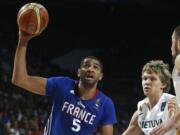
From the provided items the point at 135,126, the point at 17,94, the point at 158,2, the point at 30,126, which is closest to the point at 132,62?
the point at 158,2

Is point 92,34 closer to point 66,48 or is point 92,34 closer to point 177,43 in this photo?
point 66,48

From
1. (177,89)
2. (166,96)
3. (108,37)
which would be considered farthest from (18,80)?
(108,37)

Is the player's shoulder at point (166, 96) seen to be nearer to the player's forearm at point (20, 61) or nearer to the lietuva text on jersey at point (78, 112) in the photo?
the lietuva text on jersey at point (78, 112)

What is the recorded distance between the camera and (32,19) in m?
3.85

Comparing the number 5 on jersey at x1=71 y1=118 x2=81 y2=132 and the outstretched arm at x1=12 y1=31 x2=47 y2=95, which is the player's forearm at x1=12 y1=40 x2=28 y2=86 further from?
the number 5 on jersey at x1=71 y1=118 x2=81 y2=132

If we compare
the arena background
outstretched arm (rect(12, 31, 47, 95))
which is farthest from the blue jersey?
the arena background

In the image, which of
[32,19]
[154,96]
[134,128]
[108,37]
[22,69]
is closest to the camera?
[22,69]

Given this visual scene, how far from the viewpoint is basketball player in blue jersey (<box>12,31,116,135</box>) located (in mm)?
4156

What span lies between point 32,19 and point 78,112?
90cm

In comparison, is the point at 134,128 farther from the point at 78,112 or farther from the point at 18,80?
the point at 18,80

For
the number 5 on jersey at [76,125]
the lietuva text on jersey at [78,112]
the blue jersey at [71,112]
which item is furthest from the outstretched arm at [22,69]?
the number 5 on jersey at [76,125]

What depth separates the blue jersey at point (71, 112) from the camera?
13.7 feet

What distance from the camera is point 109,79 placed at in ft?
56.3

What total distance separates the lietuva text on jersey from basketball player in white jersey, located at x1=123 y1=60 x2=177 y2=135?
0.47 m
